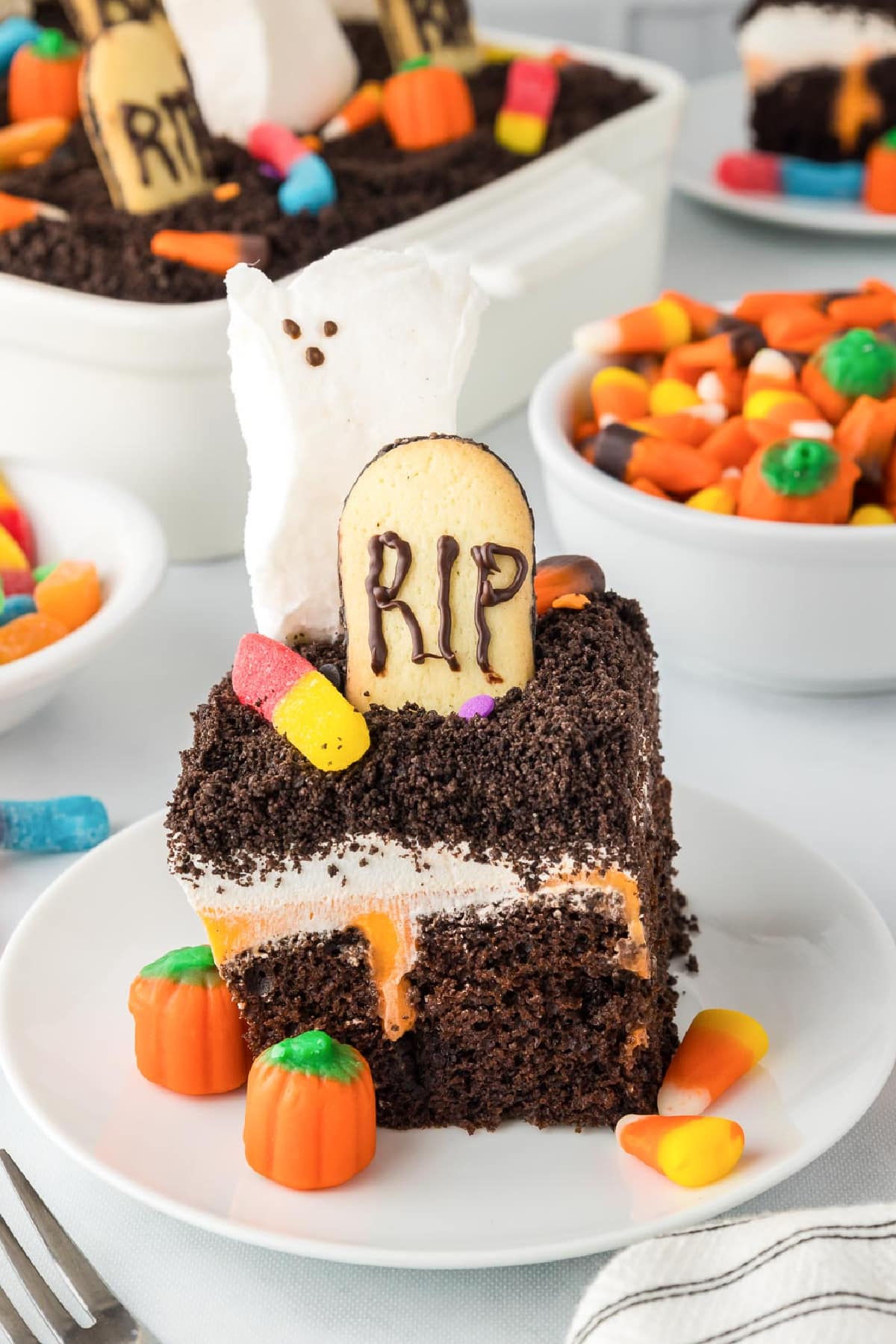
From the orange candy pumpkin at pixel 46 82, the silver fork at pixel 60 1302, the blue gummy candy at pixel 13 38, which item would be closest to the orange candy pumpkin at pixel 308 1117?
the silver fork at pixel 60 1302

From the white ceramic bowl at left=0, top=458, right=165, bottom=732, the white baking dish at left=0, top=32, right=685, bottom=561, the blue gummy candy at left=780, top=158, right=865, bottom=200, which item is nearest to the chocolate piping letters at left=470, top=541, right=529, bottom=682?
the white ceramic bowl at left=0, top=458, right=165, bottom=732

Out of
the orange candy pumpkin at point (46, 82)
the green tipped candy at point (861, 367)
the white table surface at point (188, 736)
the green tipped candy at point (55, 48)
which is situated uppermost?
Answer: the green tipped candy at point (55, 48)

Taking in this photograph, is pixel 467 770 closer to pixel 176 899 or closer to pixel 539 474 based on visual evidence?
pixel 176 899

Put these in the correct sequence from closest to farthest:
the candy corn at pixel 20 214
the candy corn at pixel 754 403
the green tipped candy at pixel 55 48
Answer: the candy corn at pixel 754 403 → the candy corn at pixel 20 214 → the green tipped candy at pixel 55 48

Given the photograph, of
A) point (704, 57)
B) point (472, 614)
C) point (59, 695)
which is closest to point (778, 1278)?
point (472, 614)

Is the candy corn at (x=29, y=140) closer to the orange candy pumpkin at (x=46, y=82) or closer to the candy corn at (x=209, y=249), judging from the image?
the orange candy pumpkin at (x=46, y=82)

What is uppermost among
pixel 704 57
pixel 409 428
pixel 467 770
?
pixel 409 428
